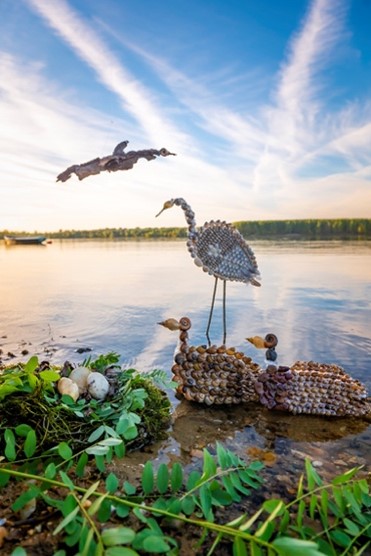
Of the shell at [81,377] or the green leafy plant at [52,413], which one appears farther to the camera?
the shell at [81,377]

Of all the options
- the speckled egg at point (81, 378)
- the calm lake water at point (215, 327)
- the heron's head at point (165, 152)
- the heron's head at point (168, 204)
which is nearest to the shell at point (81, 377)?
the speckled egg at point (81, 378)

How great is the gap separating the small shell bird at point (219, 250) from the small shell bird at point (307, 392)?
143 cm

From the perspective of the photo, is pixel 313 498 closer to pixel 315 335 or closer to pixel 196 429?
pixel 196 429

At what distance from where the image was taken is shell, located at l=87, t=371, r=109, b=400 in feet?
8.72

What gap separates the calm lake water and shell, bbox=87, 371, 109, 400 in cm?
52

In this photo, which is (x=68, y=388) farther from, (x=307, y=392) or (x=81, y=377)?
(x=307, y=392)

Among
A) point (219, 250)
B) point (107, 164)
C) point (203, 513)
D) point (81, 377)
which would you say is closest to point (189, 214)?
point (219, 250)

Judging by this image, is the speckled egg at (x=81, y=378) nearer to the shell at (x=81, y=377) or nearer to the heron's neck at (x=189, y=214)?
the shell at (x=81, y=377)

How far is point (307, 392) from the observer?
349 centimetres

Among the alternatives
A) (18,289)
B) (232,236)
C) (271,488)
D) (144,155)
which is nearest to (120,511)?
(271,488)

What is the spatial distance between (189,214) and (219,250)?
55 centimetres

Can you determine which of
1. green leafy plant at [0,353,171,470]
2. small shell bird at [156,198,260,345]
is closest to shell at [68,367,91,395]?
green leafy plant at [0,353,171,470]

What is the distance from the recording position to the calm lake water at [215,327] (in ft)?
9.86

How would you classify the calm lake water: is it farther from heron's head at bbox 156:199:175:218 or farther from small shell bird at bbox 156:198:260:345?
heron's head at bbox 156:199:175:218
